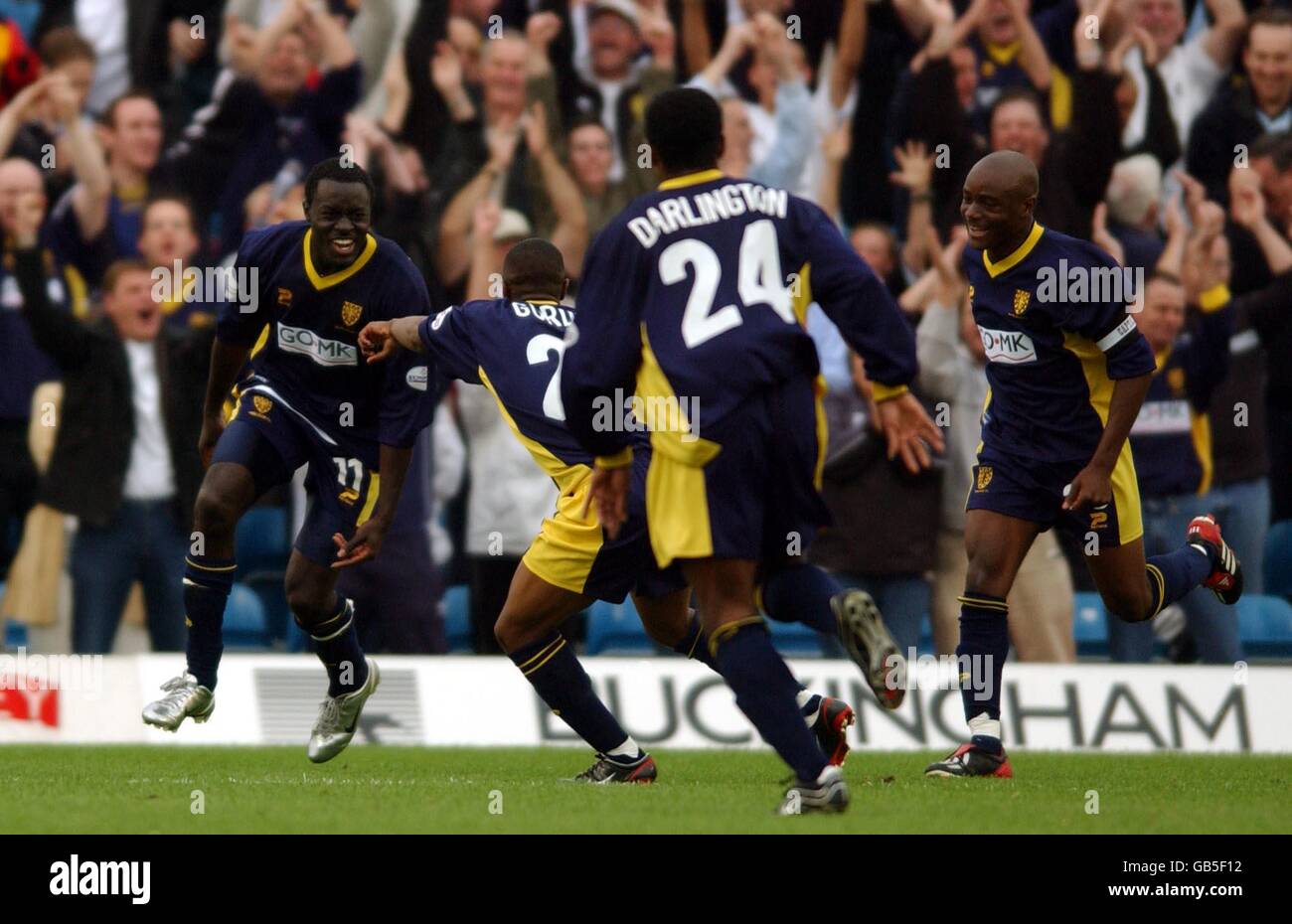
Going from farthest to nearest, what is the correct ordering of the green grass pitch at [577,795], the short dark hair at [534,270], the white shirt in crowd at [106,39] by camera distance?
1. the white shirt in crowd at [106,39]
2. the short dark hair at [534,270]
3. the green grass pitch at [577,795]

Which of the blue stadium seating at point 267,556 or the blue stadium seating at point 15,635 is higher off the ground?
the blue stadium seating at point 267,556

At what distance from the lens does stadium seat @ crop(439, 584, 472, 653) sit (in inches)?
520

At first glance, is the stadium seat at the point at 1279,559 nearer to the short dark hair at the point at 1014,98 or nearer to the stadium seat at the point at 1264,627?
the stadium seat at the point at 1264,627

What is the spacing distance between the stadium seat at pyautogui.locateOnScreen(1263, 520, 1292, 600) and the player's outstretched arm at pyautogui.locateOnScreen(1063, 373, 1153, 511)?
212 inches

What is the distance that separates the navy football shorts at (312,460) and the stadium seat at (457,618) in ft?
12.3

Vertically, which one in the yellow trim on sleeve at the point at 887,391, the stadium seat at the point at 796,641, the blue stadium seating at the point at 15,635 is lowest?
the stadium seat at the point at 796,641

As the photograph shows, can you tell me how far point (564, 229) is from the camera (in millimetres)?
13023

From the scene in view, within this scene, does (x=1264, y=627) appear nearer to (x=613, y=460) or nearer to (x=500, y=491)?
(x=500, y=491)

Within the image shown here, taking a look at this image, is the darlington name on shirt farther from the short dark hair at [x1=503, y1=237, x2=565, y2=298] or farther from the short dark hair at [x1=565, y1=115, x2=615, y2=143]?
the short dark hair at [x1=565, y1=115, x2=615, y2=143]

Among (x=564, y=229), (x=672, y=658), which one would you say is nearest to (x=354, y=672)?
(x=672, y=658)

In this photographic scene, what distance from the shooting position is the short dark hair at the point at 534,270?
28.0ft

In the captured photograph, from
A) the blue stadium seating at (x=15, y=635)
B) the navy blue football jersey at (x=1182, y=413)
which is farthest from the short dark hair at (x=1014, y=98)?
the blue stadium seating at (x=15, y=635)

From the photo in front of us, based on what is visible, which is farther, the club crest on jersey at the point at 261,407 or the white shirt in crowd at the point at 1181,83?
the white shirt in crowd at the point at 1181,83

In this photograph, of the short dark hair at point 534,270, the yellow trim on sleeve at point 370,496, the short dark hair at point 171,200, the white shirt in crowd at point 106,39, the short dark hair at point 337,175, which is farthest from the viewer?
the white shirt in crowd at point 106,39
